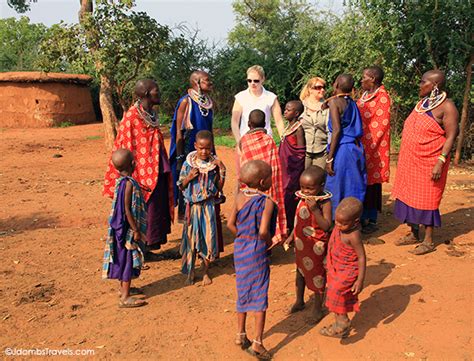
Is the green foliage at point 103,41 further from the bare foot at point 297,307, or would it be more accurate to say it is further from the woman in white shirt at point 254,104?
the bare foot at point 297,307

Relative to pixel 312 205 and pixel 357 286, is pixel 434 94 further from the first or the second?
pixel 357 286

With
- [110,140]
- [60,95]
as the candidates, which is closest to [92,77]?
[60,95]

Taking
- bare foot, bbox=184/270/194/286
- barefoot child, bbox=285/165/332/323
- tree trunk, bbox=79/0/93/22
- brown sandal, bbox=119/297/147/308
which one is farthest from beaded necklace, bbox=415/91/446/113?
tree trunk, bbox=79/0/93/22

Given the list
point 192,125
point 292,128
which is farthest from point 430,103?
point 192,125

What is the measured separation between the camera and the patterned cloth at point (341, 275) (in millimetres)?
3061

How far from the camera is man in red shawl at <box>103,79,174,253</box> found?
174 inches

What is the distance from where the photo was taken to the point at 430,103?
4488 millimetres

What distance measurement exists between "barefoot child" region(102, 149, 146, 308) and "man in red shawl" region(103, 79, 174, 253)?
0.63 metres

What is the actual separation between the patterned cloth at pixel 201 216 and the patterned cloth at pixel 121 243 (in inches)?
21.6

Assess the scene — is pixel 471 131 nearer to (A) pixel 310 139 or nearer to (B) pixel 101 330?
(A) pixel 310 139

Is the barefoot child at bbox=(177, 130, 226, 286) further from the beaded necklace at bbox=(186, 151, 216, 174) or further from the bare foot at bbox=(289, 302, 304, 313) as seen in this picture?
the bare foot at bbox=(289, 302, 304, 313)

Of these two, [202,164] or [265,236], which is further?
[202,164]

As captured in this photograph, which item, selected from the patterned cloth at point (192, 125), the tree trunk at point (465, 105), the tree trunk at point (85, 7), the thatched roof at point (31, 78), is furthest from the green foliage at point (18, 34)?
the patterned cloth at point (192, 125)

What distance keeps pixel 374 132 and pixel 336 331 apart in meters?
2.74
